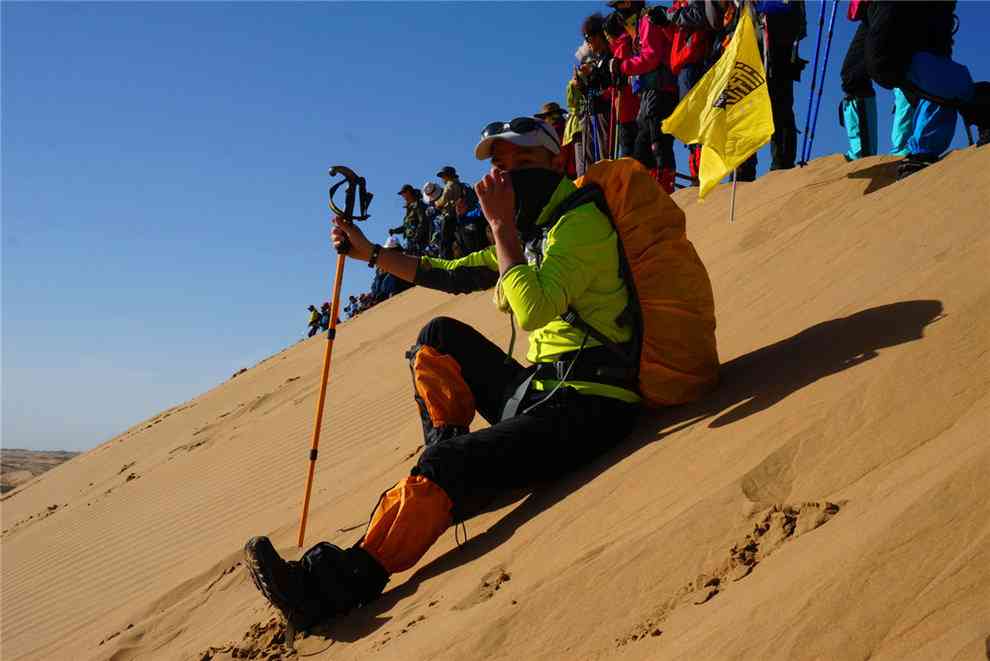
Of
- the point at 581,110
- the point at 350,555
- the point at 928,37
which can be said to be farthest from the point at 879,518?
the point at 581,110

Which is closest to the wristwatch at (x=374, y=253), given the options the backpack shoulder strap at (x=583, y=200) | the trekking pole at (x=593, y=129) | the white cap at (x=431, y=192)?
the backpack shoulder strap at (x=583, y=200)

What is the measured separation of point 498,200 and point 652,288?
67cm

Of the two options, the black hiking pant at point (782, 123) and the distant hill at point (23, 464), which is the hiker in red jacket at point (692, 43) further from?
the distant hill at point (23, 464)

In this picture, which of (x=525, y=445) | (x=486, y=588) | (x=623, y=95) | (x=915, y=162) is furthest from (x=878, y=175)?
(x=486, y=588)

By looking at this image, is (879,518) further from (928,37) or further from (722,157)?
(722,157)

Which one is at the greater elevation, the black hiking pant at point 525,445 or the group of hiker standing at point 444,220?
the group of hiker standing at point 444,220

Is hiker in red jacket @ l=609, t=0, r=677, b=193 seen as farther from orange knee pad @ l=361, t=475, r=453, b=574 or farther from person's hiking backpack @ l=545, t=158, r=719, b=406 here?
orange knee pad @ l=361, t=475, r=453, b=574

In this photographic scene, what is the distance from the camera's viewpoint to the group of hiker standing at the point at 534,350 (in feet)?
11.3

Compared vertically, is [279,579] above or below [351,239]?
below

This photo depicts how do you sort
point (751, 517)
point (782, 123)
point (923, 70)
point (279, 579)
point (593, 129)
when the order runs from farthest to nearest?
1. point (593, 129)
2. point (782, 123)
3. point (923, 70)
4. point (279, 579)
5. point (751, 517)

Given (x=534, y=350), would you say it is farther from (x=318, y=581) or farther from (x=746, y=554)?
(x=746, y=554)

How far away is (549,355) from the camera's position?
384 cm

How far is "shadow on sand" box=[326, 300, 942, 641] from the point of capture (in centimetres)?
347

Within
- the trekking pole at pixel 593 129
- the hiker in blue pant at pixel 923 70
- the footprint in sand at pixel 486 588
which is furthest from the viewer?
the trekking pole at pixel 593 129
